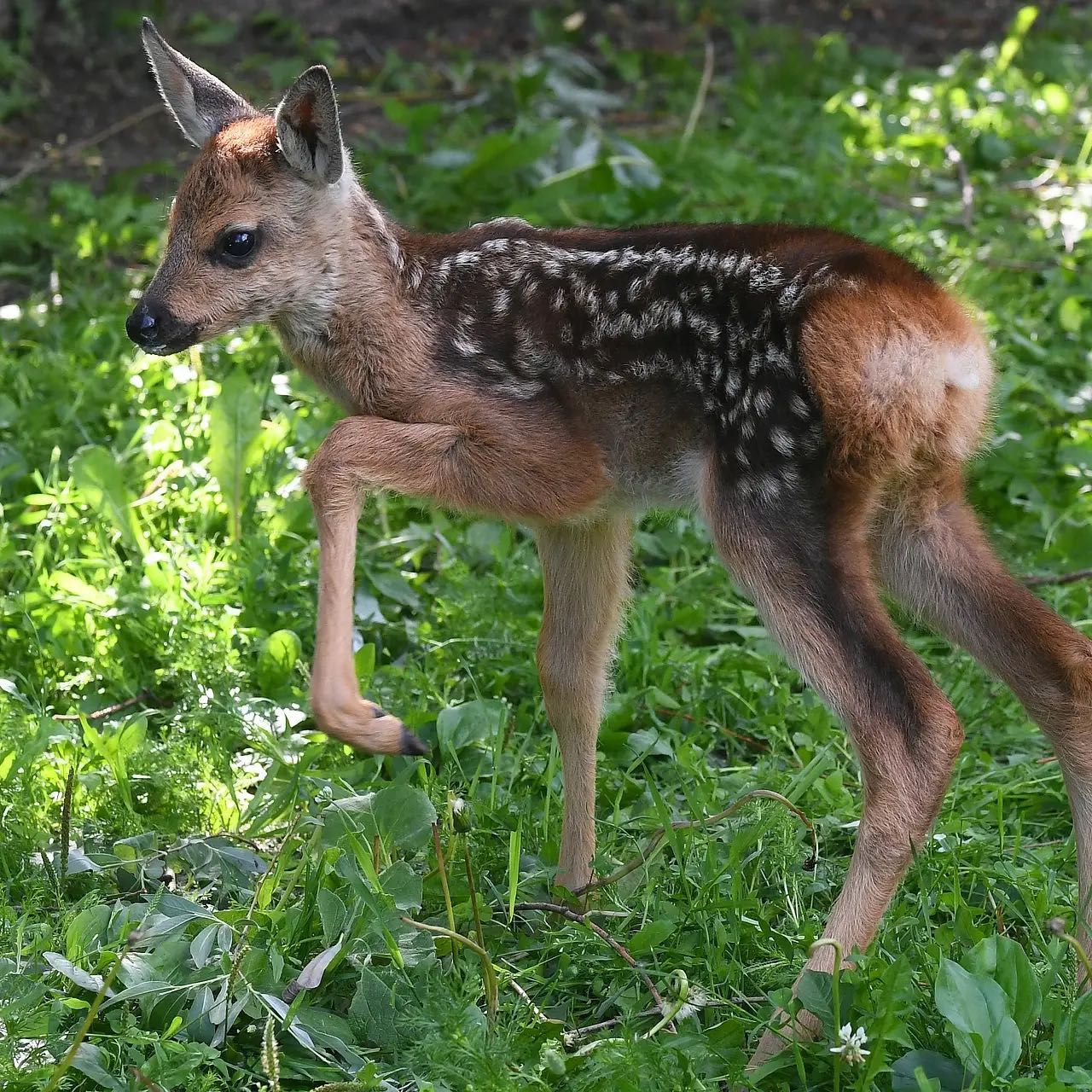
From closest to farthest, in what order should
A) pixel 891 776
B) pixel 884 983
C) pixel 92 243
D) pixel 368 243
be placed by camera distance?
pixel 884 983 < pixel 891 776 < pixel 368 243 < pixel 92 243

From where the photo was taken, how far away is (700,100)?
8109mm

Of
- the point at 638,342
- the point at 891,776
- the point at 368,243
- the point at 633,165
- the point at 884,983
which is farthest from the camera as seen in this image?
the point at 633,165

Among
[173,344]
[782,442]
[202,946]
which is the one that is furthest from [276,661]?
[782,442]

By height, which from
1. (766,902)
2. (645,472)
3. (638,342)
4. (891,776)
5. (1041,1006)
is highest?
A: (638,342)

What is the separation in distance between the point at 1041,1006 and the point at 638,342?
1657mm

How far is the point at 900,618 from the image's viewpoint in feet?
13.6

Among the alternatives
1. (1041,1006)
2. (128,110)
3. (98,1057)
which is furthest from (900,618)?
(128,110)

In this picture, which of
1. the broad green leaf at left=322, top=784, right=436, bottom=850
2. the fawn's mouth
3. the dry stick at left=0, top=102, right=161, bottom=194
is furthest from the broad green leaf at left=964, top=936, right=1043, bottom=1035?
the dry stick at left=0, top=102, right=161, bottom=194

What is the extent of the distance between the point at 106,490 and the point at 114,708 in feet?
2.65

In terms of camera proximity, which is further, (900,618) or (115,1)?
(115,1)

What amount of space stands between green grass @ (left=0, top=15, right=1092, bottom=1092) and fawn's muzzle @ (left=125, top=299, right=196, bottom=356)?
0.89 meters

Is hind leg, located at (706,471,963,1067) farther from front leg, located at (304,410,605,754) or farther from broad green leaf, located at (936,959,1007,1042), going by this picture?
front leg, located at (304,410,605,754)

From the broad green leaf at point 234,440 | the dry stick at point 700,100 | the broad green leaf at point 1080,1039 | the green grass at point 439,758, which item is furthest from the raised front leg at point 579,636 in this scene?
the dry stick at point 700,100

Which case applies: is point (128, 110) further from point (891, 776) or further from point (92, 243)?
point (891, 776)
